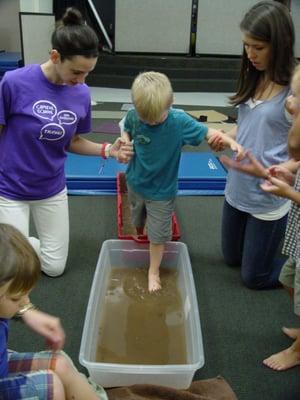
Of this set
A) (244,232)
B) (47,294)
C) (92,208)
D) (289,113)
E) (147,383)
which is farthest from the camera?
(92,208)

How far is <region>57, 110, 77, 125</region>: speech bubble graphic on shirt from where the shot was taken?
178cm

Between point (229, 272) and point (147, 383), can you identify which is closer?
point (147, 383)

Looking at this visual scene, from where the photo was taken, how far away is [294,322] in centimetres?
179

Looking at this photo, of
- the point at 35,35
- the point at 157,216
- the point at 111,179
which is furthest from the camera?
the point at 35,35

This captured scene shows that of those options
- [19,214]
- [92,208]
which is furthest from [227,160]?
[92,208]

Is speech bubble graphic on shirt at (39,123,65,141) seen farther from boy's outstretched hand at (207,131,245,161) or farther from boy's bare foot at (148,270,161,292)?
boy's bare foot at (148,270,161,292)

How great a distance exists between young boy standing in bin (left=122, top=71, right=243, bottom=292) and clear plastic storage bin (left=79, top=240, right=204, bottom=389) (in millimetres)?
135

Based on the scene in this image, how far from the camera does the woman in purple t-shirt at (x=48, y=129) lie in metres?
1.61

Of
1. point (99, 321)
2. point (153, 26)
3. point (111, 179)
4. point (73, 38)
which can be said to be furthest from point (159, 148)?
point (153, 26)

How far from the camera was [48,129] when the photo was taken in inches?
69.8

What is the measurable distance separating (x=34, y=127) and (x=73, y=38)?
0.40m

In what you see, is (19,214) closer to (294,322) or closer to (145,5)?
(294,322)

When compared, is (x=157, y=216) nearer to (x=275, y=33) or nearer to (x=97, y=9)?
(x=275, y=33)

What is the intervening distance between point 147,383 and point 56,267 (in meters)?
0.84
